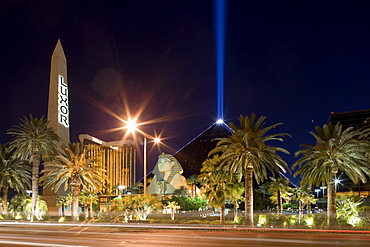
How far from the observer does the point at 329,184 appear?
30000 mm

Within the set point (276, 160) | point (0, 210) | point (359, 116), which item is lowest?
point (0, 210)

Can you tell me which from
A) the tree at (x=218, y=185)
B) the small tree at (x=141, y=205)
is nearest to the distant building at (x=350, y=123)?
the small tree at (x=141, y=205)

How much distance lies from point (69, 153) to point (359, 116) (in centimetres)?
7713

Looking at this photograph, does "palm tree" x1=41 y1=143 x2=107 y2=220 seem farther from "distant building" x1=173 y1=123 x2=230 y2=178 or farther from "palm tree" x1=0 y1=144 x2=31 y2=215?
"distant building" x1=173 y1=123 x2=230 y2=178

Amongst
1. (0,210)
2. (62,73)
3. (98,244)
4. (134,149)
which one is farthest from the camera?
(134,149)

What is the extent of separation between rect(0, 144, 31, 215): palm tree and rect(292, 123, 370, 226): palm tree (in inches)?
1329

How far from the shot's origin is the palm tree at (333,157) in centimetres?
2898

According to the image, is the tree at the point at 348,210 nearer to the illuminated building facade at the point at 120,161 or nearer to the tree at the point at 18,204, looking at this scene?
the tree at the point at 18,204

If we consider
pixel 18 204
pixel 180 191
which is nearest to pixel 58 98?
pixel 18 204

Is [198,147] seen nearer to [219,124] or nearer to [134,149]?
[219,124]

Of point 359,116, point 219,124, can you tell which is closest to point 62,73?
point 359,116

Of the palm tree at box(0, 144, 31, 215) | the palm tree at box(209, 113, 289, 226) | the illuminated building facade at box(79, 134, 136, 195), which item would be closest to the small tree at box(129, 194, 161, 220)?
the palm tree at box(209, 113, 289, 226)

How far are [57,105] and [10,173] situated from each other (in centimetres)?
1271

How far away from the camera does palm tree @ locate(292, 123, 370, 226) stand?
28984 mm
